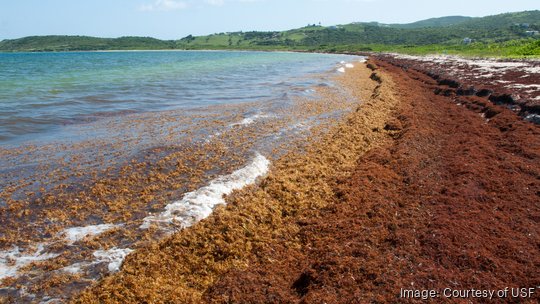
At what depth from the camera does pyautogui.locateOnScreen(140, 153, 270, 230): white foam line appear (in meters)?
7.41

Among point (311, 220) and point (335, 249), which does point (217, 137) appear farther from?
point (335, 249)

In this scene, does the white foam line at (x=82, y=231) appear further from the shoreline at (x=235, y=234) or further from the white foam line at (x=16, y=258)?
the shoreline at (x=235, y=234)

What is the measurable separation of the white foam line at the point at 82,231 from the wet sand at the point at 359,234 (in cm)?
130

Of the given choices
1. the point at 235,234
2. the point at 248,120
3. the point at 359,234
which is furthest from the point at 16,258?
the point at 248,120

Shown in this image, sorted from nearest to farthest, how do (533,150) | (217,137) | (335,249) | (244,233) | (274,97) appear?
(335,249) → (244,233) → (533,150) → (217,137) → (274,97)

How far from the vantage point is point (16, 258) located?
20.1 feet

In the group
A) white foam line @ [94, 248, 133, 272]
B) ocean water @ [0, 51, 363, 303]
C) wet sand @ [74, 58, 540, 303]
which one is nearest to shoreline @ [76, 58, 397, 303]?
wet sand @ [74, 58, 540, 303]

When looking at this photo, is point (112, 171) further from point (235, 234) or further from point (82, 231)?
point (235, 234)

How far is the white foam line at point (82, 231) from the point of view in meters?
6.70

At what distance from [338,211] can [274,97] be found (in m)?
16.9

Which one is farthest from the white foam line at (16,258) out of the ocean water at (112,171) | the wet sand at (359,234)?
the wet sand at (359,234)

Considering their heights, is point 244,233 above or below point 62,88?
below

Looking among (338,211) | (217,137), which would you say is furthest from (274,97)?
(338,211)

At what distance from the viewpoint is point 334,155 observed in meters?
11.4
